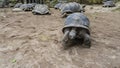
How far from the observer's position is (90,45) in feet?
11.6

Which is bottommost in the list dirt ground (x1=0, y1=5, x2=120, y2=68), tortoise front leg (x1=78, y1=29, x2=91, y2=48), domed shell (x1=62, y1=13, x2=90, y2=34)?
dirt ground (x1=0, y1=5, x2=120, y2=68)

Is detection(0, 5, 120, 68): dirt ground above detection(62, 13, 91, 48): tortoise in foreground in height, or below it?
below

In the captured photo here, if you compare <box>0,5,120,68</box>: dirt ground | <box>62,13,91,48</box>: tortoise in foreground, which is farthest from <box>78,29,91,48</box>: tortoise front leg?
<box>0,5,120,68</box>: dirt ground

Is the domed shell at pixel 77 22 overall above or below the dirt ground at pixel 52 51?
above

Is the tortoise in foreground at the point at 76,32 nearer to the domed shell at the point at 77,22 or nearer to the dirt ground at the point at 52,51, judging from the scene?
the domed shell at the point at 77,22

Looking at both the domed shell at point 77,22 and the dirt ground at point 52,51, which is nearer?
the dirt ground at point 52,51

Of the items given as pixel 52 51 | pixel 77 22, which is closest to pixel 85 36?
pixel 77 22

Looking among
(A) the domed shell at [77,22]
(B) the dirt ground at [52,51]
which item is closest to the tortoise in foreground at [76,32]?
(A) the domed shell at [77,22]

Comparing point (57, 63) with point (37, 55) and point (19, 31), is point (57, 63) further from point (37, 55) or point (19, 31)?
point (19, 31)

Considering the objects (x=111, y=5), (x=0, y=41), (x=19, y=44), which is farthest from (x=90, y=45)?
(x=111, y=5)

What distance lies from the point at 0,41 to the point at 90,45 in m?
1.83

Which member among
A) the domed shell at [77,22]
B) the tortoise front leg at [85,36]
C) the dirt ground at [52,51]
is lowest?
the dirt ground at [52,51]

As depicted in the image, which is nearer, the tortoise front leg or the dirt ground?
the dirt ground

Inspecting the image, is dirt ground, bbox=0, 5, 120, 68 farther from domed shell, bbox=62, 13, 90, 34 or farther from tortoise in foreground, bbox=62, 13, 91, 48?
domed shell, bbox=62, 13, 90, 34
